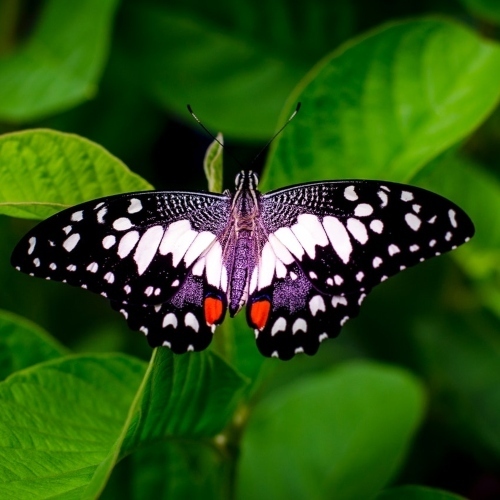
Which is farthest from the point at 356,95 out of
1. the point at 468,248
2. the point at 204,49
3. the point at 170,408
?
the point at 204,49

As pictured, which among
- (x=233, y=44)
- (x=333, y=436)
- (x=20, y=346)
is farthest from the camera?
(x=233, y=44)

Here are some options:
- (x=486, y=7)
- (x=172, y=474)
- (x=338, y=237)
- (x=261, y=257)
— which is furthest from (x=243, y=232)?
(x=486, y=7)

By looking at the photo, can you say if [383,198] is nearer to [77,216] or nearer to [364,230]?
[364,230]

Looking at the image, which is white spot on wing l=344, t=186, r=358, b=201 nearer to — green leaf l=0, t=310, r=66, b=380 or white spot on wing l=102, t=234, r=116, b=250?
white spot on wing l=102, t=234, r=116, b=250

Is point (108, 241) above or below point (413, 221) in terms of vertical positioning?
below

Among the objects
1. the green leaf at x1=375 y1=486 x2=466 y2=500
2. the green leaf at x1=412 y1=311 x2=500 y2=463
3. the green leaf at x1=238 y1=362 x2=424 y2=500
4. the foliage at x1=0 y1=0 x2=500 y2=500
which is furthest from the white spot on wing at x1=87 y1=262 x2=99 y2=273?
the green leaf at x1=412 y1=311 x2=500 y2=463

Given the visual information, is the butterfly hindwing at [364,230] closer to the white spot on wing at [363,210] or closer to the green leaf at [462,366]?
the white spot on wing at [363,210]
